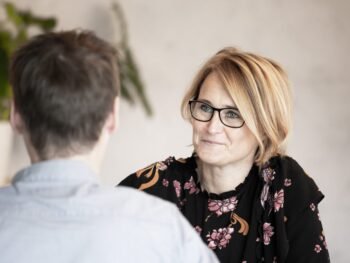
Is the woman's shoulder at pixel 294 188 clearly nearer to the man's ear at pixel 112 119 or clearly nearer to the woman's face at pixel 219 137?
the woman's face at pixel 219 137

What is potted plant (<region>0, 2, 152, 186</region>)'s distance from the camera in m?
3.05

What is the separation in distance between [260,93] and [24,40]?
1886mm

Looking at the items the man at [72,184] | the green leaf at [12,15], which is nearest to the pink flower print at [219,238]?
the man at [72,184]

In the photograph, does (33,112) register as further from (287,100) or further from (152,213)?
(287,100)

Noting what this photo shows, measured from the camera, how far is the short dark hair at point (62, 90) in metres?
0.87

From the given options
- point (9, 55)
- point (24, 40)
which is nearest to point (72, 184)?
point (9, 55)

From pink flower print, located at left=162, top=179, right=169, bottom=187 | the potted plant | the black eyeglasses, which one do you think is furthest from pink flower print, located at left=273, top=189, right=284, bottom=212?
the potted plant

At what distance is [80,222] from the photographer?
0.81 metres

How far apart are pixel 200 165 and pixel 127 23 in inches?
67.6

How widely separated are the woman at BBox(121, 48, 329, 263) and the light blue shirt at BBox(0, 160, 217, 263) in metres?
0.72

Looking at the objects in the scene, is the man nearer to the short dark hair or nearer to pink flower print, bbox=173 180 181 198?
the short dark hair

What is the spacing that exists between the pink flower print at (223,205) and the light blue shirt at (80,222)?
30.0 inches

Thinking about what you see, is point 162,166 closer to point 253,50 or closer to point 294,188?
point 294,188

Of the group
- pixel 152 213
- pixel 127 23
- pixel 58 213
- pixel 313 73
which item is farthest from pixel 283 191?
pixel 127 23
